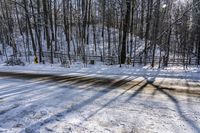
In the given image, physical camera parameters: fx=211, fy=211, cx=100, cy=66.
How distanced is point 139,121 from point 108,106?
1.24 meters

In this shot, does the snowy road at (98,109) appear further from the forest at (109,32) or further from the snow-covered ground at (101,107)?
the forest at (109,32)

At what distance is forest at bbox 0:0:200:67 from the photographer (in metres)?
17.8

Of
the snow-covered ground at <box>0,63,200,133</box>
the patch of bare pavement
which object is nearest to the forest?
the patch of bare pavement

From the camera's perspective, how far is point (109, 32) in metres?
31.3

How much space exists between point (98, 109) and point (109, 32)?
1032 inches

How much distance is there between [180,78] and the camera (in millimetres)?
9609

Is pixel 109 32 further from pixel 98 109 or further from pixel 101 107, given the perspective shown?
pixel 98 109

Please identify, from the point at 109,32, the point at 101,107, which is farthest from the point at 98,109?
the point at 109,32

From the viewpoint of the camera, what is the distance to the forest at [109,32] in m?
17.8

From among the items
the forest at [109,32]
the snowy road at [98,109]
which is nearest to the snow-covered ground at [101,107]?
the snowy road at [98,109]

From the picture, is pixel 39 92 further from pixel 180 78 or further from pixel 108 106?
pixel 180 78

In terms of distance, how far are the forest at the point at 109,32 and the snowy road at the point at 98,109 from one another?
764 cm

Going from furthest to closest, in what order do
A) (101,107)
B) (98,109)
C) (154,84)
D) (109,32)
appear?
(109,32)
(154,84)
(101,107)
(98,109)

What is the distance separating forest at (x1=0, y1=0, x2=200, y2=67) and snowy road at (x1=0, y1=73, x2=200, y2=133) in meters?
7.64
